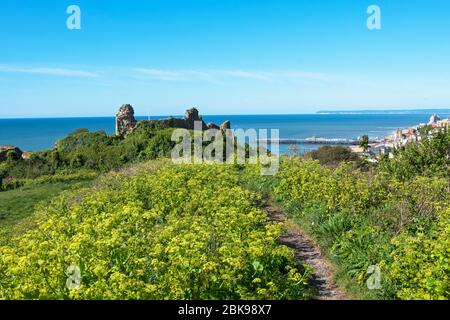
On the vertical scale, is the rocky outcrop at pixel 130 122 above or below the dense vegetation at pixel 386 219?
above

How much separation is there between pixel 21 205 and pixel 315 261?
51.2ft

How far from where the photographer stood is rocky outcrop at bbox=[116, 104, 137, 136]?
40219 millimetres

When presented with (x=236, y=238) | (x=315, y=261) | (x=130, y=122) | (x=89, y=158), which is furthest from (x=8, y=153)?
(x=236, y=238)

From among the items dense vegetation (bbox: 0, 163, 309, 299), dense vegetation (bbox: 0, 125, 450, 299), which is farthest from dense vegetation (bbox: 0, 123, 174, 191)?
dense vegetation (bbox: 0, 163, 309, 299)

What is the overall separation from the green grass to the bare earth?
7.91 meters

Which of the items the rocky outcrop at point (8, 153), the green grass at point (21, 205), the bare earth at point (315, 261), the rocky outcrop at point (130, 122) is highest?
the rocky outcrop at point (130, 122)

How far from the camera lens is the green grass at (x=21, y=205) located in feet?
49.5

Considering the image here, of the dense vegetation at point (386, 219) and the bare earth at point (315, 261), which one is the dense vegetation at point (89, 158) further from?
the bare earth at point (315, 261)

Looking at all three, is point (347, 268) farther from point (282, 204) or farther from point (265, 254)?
point (282, 204)

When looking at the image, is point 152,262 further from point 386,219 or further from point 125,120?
point 125,120

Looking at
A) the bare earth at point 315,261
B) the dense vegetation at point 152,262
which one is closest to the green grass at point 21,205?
the dense vegetation at point 152,262

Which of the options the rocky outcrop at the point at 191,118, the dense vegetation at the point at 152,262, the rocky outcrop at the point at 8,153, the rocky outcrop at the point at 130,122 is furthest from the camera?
the rocky outcrop at the point at 191,118

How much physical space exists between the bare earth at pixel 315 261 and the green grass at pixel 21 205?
791cm
